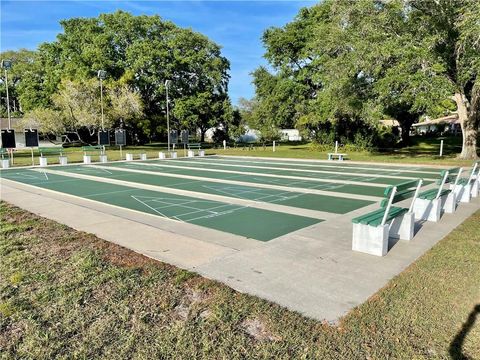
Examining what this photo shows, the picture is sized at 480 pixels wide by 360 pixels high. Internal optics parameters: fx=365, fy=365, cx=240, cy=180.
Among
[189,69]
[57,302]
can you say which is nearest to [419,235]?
[57,302]

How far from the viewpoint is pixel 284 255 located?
201 inches

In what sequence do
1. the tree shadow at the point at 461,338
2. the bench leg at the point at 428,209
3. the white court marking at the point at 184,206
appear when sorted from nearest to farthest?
→ the tree shadow at the point at 461,338 < the bench leg at the point at 428,209 < the white court marking at the point at 184,206

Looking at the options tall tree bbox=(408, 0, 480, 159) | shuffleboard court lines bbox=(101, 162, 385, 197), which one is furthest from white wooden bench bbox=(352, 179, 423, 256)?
tall tree bbox=(408, 0, 480, 159)

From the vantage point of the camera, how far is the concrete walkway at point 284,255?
3906mm

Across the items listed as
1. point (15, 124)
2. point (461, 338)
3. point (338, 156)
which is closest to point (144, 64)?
point (15, 124)

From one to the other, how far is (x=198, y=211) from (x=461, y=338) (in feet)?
19.2

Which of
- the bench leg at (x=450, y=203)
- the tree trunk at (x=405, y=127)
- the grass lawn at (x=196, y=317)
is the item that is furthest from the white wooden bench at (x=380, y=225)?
the tree trunk at (x=405, y=127)

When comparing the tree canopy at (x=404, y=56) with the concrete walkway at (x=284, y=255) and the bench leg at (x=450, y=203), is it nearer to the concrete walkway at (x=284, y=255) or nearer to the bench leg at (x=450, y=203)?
Result: the bench leg at (x=450, y=203)

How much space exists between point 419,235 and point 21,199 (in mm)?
9317

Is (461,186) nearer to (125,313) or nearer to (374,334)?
(374,334)

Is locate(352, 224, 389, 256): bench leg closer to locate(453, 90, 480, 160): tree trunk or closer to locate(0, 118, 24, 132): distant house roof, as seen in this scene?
locate(453, 90, 480, 160): tree trunk

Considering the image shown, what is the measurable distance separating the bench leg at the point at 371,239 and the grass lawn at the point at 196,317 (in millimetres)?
500

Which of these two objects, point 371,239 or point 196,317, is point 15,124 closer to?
point 371,239

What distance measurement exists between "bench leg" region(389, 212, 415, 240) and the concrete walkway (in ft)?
0.48
